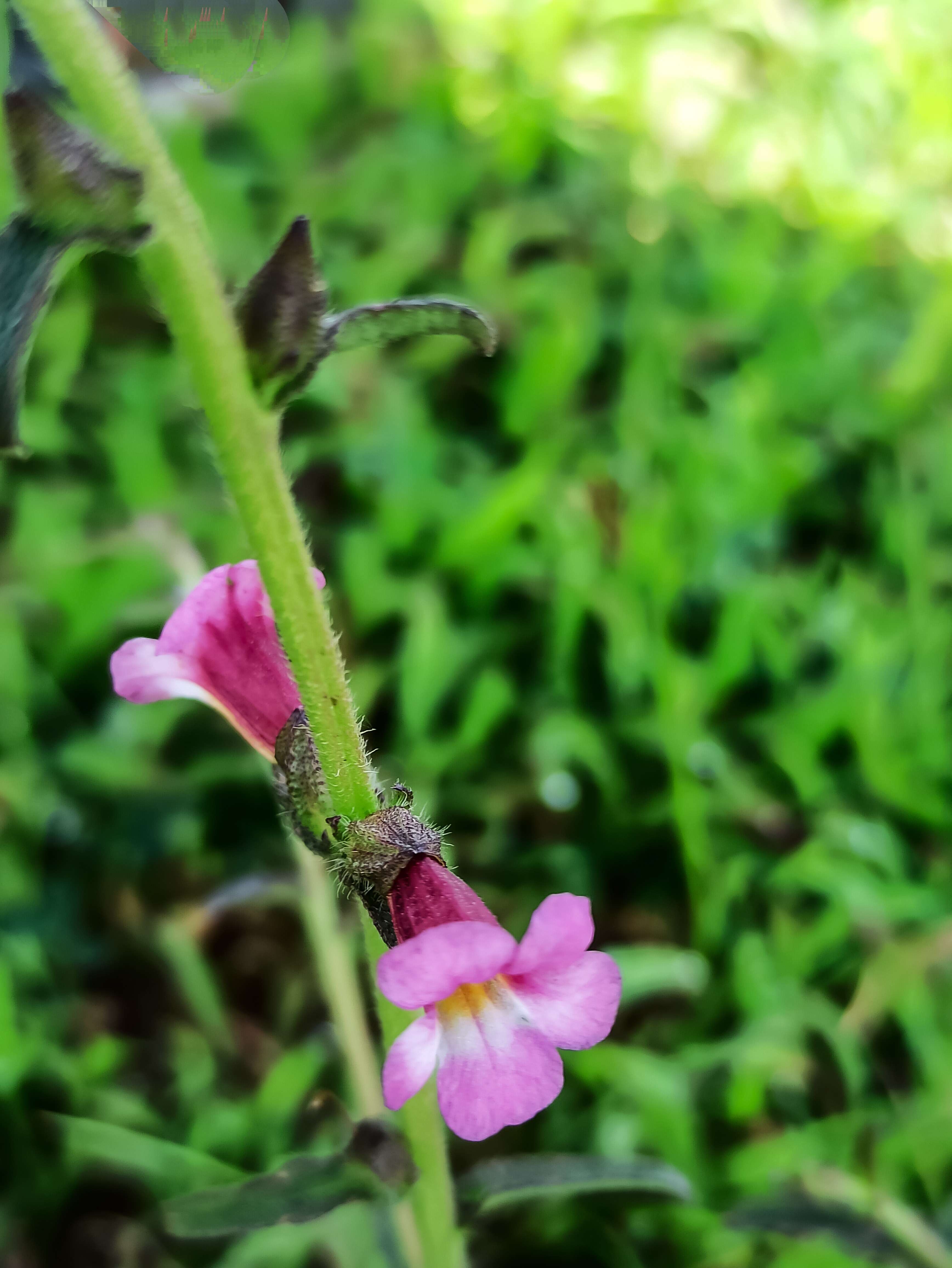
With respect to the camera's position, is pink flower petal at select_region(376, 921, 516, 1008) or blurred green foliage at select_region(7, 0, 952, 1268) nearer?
pink flower petal at select_region(376, 921, 516, 1008)

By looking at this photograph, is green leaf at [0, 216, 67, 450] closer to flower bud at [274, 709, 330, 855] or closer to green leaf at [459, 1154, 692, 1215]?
flower bud at [274, 709, 330, 855]

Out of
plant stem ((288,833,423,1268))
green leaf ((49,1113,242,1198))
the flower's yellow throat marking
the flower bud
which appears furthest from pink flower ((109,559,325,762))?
green leaf ((49,1113,242,1198))

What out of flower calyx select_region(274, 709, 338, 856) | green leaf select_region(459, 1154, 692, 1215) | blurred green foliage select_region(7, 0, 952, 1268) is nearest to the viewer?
flower calyx select_region(274, 709, 338, 856)

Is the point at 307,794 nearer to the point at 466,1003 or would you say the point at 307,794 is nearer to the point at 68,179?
the point at 466,1003

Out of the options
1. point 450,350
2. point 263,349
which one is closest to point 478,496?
point 450,350

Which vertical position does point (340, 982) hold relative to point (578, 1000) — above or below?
above

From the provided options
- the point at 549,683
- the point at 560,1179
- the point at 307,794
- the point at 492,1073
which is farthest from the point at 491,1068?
the point at 549,683

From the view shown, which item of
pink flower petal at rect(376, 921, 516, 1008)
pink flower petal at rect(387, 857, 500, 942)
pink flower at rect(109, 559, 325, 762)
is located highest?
pink flower at rect(109, 559, 325, 762)

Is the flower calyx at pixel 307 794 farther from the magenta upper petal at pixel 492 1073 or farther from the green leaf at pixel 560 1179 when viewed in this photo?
the green leaf at pixel 560 1179
